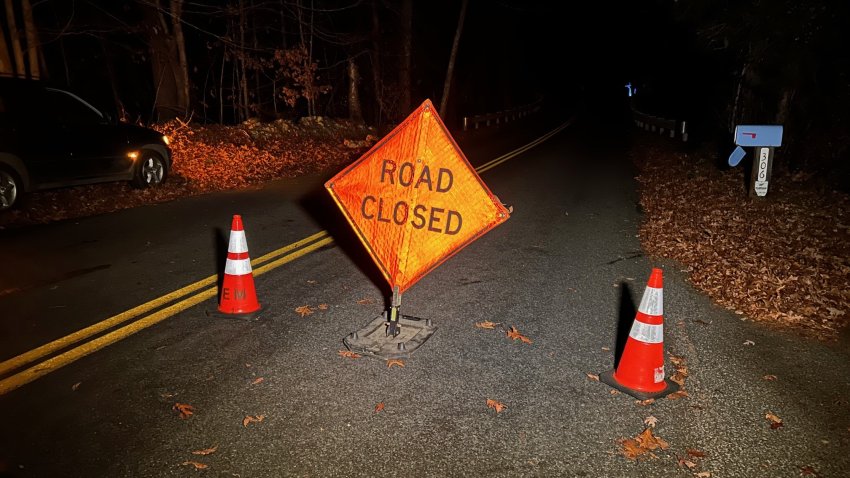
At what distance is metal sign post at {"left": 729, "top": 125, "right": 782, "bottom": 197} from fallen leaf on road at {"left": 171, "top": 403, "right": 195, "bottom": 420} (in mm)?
9442

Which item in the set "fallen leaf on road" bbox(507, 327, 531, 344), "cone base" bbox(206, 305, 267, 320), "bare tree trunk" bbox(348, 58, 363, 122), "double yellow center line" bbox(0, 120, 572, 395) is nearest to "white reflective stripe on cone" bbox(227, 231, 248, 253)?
"cone base" bbox(206, 305, 267, 320)

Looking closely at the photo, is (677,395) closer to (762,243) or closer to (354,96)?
(762,243)

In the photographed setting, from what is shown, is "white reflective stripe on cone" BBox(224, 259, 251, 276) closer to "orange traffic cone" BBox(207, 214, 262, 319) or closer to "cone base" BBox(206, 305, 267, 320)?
"orange traffic cone" BBox(207, 214, 262, 319)

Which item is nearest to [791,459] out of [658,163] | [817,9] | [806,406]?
[806,406]

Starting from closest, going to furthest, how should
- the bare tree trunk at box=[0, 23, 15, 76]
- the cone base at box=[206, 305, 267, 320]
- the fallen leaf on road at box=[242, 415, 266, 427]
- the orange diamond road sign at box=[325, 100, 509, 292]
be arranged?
the fallen leaf on road at box=[242, 415, 266, 427], the orange diamond road sign at box=[325, 100, 509, 292], the cone base at box=[206, 305, 267, 320], the bare tree trunk at box=[0, 23, 15, 76]

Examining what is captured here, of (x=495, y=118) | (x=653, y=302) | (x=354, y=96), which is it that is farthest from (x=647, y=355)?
(x=495, y=118)

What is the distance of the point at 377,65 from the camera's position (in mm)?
26484

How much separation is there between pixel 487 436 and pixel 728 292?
4060 mm

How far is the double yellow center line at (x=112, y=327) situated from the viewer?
164 inches

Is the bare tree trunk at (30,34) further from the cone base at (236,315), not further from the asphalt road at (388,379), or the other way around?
the cone base at (236,315)

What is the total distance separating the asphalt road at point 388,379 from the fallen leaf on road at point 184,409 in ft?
0.10

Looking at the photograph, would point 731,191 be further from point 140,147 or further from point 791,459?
point 140,147

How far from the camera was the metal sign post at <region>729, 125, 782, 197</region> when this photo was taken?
9531mm

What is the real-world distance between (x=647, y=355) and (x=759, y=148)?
26.5 feet
